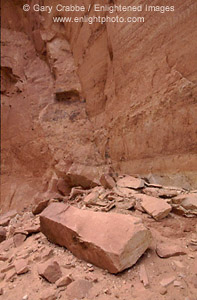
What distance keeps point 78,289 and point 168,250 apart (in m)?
0.80

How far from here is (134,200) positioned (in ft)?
8.13

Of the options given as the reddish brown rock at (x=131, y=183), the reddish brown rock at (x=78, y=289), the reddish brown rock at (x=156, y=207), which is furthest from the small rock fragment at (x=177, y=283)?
the reddish brown rock at (x=131, y=183)

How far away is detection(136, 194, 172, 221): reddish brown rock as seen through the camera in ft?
6.74

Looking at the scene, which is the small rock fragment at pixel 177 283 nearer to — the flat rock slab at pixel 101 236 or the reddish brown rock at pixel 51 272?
the flat rock slab at pixel 101 236

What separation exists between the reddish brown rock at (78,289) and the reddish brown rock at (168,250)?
63 centimetres

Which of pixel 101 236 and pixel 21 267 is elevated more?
pixel 101 236

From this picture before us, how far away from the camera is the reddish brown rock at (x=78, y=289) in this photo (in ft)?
4.40

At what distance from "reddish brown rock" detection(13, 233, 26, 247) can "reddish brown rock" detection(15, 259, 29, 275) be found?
52 centimetres

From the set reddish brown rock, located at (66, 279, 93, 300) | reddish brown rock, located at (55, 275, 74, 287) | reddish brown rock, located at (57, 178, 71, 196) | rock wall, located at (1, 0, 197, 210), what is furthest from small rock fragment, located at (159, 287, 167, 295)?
reddish brown rock, located at (57, 178, 71, 196)

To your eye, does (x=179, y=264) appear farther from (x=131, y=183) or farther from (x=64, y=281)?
(x=131, y=183)

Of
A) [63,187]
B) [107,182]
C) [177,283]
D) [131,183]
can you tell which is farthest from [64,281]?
[63,187]

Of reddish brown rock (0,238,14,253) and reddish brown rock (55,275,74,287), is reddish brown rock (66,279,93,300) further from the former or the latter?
reddish brown rock (0,238,14,253)

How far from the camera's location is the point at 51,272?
1.55 metres

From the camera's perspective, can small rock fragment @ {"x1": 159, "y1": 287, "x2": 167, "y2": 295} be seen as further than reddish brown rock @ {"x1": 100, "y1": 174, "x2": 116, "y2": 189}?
No
